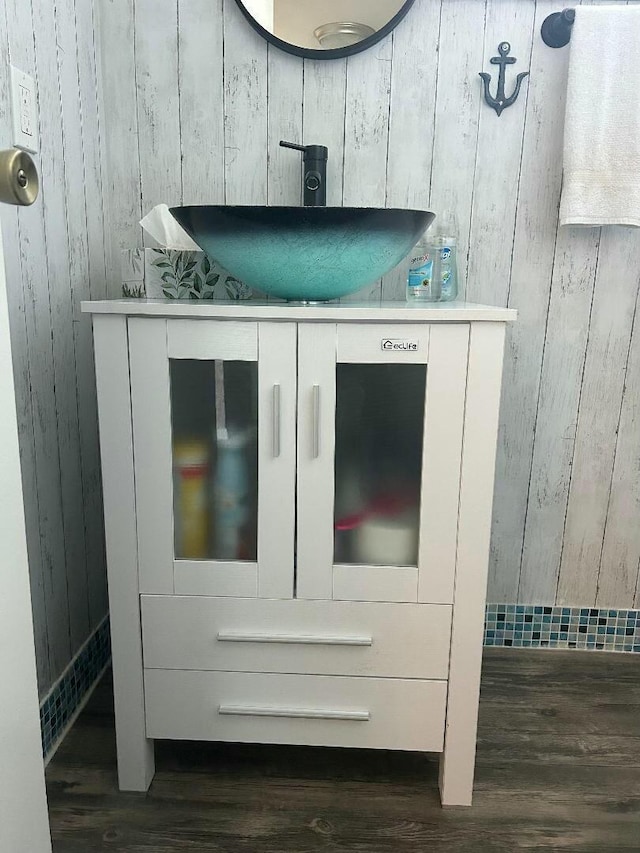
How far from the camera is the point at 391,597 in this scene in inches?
45.4

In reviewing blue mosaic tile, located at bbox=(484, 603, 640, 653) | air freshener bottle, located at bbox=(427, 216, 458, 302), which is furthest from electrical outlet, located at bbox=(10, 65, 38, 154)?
blue mosaic tile, located at bbox=(484, 603, 640, 653)

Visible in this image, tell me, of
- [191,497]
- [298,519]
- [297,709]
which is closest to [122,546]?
[191,497]

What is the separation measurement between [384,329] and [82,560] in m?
0.90

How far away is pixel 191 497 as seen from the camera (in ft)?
3.77

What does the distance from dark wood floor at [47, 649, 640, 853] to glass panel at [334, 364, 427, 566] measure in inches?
18.2

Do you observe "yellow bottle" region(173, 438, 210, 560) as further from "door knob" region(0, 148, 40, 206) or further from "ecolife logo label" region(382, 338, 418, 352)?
"door knob" region(0, 148, 40, 206)

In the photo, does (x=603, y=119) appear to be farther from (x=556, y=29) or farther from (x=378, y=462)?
(x=378, y=462)

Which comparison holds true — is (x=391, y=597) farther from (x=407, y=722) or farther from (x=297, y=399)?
(x=297, y=399)

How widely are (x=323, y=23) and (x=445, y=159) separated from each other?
0.39 metres

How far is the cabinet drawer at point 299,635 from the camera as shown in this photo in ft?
3.80

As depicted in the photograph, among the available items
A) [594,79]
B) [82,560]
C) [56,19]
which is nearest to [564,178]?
[594,79]

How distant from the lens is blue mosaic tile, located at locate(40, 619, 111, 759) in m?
1.30

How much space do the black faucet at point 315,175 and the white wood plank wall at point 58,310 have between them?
0.45 m

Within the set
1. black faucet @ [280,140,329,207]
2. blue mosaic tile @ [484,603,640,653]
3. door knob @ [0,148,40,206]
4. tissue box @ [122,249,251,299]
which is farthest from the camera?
blue mosaic tile @ [484,603,640,653]
